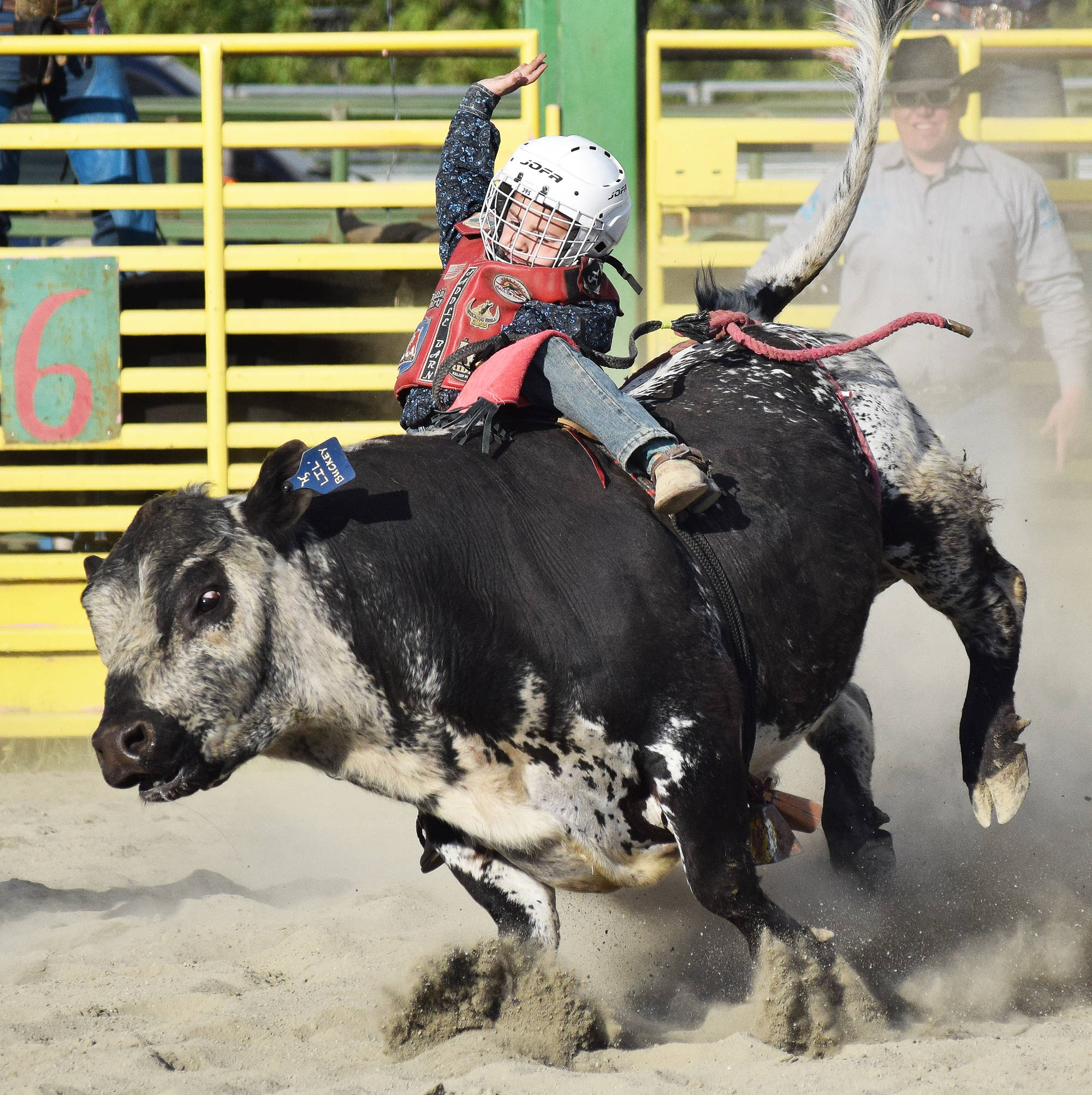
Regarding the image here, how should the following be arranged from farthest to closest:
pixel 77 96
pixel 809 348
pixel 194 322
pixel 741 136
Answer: pixel 77 96 < pixel 194 322 < pixel 741 136 < pixel 809 348

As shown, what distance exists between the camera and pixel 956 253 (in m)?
6.10

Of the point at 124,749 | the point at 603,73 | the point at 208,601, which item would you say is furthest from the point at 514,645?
the point at 603,73

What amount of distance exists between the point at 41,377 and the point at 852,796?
4.04 meters

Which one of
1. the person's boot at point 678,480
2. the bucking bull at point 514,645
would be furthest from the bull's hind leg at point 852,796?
the person's boot at point 678,480

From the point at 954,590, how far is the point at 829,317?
2.79 meters

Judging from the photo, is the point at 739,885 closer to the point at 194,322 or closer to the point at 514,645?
the point at 514,645

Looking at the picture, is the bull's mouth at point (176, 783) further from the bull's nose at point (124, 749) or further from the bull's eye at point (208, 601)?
the bull's eye at point (208, 601)

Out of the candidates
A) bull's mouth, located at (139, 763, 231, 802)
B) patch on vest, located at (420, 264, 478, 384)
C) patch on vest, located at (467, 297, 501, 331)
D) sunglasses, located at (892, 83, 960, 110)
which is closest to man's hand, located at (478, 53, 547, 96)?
patch on vest, located at (420, 264, 478, 384)

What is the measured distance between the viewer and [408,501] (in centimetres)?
302

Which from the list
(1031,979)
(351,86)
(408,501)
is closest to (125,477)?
(408,501)

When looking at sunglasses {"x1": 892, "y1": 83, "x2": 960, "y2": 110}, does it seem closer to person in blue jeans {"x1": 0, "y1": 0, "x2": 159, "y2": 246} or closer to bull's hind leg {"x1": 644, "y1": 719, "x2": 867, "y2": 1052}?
person in blue jeans {"x1": 0, "y1": 0, "x2": 159, "y2": 246}

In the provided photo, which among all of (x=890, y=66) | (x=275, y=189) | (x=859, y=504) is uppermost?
(x=890, y=66)

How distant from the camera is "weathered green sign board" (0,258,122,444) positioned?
6.18 metres

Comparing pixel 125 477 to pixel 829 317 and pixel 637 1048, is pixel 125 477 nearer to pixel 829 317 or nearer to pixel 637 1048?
pixel 829 317
